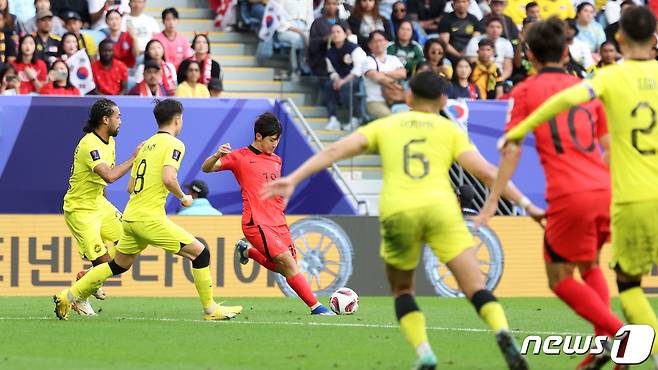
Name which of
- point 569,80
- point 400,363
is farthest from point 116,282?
point 569,80

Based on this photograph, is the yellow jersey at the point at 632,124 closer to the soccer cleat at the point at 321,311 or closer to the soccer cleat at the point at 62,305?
the soccer cleat at the point at 321,311

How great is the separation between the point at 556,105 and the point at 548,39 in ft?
3.52

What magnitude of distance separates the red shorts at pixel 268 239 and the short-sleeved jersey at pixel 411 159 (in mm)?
5309

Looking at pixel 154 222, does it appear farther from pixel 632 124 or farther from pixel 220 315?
pixel 632 124

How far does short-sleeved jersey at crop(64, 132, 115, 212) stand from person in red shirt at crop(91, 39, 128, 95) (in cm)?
589

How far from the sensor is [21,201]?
65.1ft

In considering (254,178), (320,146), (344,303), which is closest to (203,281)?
(254,178)

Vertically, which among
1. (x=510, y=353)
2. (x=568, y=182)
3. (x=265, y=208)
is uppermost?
(x=568, y=182)

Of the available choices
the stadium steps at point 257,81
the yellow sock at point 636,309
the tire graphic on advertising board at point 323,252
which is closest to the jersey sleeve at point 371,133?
the yellow sock at point 636,309

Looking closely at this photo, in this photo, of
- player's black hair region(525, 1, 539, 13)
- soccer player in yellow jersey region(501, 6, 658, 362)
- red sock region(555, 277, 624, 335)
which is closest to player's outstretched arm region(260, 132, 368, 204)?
soccer player in yellow jersey region(501, 6, 658, 362)

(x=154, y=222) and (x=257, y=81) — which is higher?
(x=154, y=222)

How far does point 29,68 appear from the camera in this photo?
20719 millimetres

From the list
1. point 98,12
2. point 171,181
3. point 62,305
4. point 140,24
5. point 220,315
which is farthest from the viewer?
point 98,12

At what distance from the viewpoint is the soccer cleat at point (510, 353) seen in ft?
28.6
